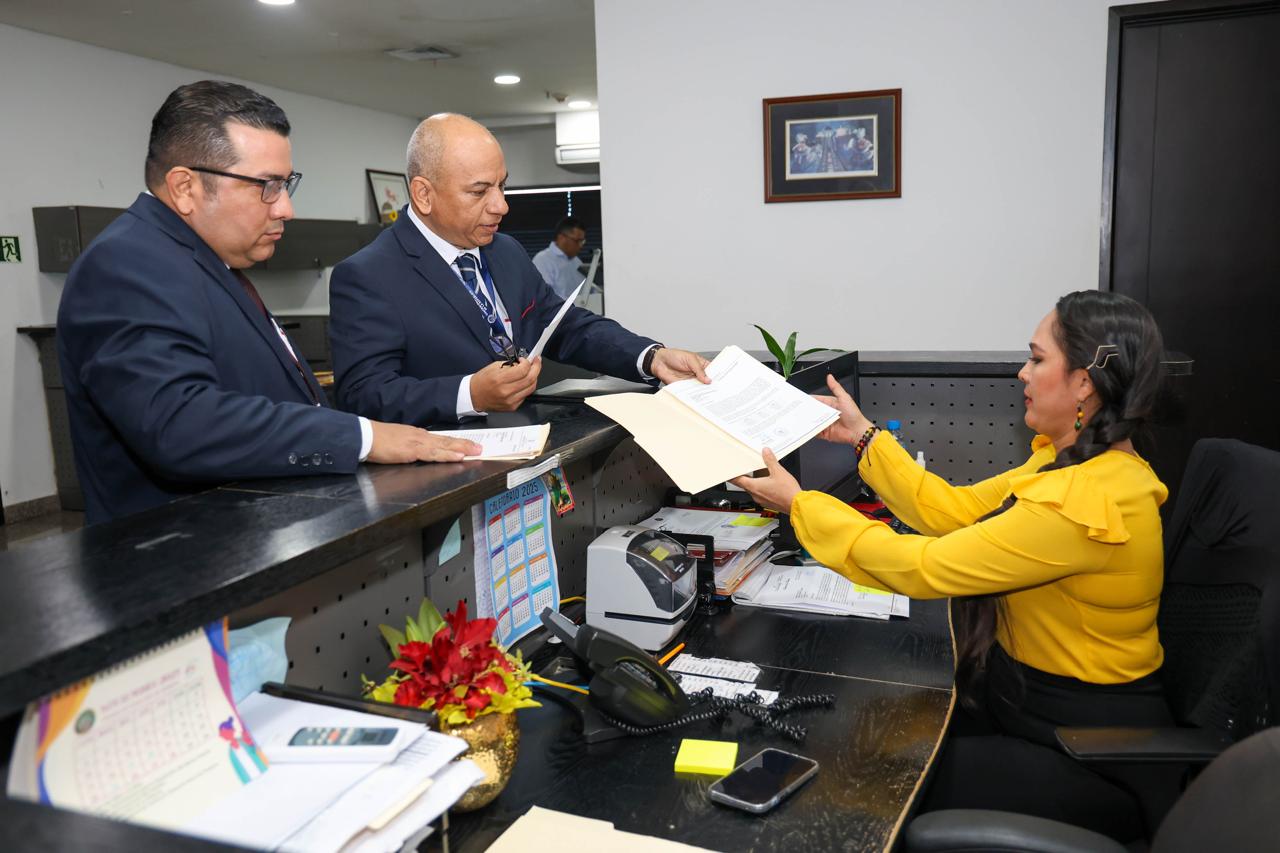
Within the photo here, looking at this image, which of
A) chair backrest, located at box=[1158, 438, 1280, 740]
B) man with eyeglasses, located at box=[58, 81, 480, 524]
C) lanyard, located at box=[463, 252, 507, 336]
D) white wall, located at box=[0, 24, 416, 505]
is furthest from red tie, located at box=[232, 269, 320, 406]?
white wall, located at box=[0, 24, 416, 505]

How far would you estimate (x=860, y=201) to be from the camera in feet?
12.4

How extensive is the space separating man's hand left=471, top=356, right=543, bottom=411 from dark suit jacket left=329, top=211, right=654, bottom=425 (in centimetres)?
13

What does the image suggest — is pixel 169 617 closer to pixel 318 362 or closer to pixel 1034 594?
pixel 1034 594

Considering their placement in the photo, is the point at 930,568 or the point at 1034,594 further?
the point at 1034,594

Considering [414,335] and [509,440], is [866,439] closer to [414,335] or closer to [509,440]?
[509,440]

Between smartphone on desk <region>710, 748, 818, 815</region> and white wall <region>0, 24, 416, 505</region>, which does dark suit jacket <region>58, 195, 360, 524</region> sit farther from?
white wall <region>0, 24, 416, 505</region>

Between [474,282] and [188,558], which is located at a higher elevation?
[474,282]

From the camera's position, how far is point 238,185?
1601 millimetres

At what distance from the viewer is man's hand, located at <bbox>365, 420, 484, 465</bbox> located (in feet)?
4.36

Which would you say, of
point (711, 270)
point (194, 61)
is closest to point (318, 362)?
point (194, 61)

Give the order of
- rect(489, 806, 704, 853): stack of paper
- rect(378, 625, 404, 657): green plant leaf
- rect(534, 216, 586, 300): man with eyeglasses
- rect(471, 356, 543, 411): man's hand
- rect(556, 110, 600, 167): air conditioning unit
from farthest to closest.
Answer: rect(556, 110, 600, 167): air conditioning unit, rect(534, 216, 586, 300): man with eyeglasses, rect(471, 356, 543, 411): man's hand, rect(378, 625, 404, 657): green plant leaf, rect(489, 806, 704, 853): stack of paper

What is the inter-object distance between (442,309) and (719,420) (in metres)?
0.87

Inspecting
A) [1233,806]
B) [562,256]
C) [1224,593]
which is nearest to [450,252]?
[1224,593]

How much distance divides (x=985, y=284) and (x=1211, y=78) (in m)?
1.05
